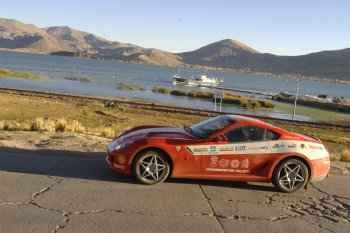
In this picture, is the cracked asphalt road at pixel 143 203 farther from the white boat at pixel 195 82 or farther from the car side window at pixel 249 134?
the white boat at pixel 195 82

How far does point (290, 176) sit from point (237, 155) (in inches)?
39.6

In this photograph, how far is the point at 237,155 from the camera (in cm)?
840

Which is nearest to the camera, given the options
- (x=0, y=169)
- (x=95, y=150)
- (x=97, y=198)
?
(x=97, y=198)

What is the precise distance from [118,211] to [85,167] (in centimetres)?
270

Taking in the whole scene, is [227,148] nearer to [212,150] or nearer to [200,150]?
[212,150]

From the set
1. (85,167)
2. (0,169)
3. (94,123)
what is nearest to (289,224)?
(85,167)

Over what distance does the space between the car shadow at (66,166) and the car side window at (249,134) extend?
85cm

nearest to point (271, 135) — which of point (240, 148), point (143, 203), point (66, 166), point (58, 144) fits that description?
point (240, 148)

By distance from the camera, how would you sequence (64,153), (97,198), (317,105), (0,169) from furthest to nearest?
1. (317,105)
2. (64,153)
3. (0,169)
4. (97,198)

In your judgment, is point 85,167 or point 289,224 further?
point 85,167

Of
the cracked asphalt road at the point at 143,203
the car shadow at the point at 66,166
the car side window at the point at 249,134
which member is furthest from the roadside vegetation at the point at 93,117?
the car side window at the point at 249,134

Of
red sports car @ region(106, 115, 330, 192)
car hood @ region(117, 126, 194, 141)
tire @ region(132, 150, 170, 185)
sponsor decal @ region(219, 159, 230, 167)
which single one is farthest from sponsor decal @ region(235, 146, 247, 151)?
tire @ region(132, 150, 170, 185)

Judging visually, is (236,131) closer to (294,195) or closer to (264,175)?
(264,175)

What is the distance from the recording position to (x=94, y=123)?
24.9 metres
